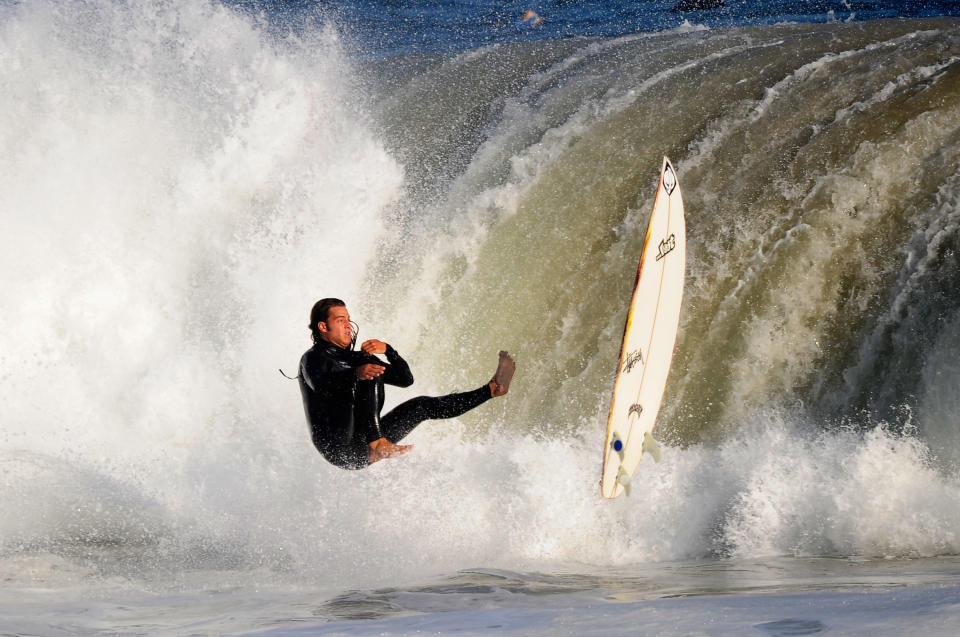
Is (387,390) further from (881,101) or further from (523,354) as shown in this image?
(881,101)

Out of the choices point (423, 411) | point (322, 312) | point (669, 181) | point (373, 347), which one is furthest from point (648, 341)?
point (322, 312)

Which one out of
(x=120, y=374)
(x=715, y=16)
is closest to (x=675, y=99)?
(x=120, y=374)

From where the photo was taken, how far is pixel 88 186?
7.92 meters

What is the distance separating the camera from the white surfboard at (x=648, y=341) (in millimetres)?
4406

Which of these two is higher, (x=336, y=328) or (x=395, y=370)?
(x=336, y=328)

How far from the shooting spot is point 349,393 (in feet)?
14.7

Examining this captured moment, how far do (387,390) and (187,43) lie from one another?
3.45 m

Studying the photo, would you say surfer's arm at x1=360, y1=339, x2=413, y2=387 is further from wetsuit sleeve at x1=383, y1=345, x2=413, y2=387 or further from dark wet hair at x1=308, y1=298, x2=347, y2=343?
dark wet hair at x1=308, y1=298, x2=347, y2=343

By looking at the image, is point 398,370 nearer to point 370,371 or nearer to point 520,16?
point 370,371

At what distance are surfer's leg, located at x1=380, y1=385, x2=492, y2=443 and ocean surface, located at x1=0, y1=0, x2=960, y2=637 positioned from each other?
62cm

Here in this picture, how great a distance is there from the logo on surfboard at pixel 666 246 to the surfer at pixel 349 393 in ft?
3.38

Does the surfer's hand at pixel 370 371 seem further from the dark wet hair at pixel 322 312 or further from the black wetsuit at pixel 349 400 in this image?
the dark wet hair at pixel 322 312

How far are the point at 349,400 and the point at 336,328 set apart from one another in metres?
0.33

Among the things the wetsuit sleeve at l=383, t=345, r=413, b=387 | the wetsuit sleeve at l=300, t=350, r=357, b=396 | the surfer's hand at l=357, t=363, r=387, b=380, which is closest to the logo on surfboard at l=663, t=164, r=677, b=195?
the wetsuit sleeve at l=383, t=345, r=413, b=387
